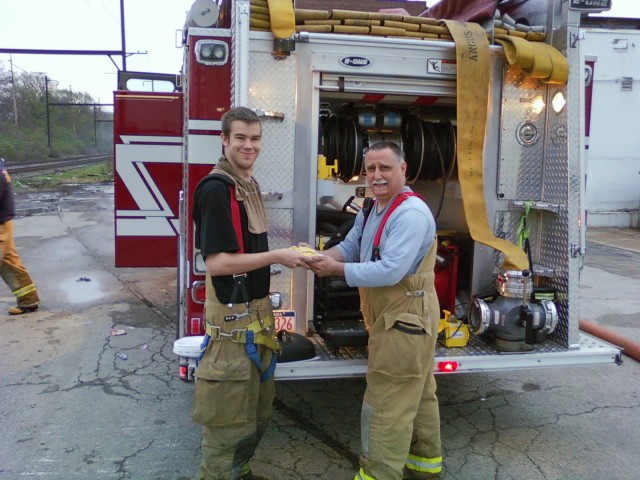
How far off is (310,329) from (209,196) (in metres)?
1.40

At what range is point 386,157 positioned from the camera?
2.75 metres

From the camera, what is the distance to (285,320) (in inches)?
136

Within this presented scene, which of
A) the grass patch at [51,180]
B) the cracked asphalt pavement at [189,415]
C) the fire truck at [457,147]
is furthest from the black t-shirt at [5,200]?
the grass patch at [51,180]

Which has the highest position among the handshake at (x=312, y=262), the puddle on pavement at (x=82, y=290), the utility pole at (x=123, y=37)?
the utility pole at (x=123, y=37)

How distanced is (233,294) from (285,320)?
89 cm

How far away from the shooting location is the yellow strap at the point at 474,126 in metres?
3.38

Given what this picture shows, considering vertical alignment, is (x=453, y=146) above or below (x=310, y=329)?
above

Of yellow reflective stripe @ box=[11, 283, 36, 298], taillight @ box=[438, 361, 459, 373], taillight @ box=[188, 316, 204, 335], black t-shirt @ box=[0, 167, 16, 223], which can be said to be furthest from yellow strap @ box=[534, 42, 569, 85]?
yellow reflective stripe @ box=[11, 283, 36, 298]

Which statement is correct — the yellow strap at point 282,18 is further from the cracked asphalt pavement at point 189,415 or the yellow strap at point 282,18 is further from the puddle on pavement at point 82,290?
the puddle on pavement at point 82,290

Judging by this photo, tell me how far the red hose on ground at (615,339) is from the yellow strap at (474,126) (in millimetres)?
2574

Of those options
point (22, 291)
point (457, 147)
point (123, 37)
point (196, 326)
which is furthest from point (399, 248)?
point (123, 37)

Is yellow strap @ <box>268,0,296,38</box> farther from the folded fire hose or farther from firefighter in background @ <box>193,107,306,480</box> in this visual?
firefighter in background @ <box>193,107,306,480</box>

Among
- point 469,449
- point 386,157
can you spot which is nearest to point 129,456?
point 469,449

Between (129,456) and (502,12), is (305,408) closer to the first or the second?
(129,456)
